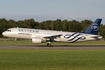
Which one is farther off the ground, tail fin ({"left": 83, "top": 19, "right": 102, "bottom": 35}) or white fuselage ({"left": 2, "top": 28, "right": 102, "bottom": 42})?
tail fin ({"left": 83, "top": 19, "right": 102, "bottom": 35})

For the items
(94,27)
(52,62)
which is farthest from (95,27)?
(52,62)

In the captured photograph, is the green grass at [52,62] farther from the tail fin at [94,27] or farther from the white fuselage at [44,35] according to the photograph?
the tail fin at [94,27]

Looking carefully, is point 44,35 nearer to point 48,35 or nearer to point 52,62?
point 48,35

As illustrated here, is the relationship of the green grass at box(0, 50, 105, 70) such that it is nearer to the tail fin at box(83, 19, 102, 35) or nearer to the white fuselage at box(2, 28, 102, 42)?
the white fuselage at box(2, 28, 102, 42)

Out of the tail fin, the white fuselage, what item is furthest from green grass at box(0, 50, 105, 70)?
the tail fin

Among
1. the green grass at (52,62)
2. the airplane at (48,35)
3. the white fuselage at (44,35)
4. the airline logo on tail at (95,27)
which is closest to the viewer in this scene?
the green grass at (52,62)

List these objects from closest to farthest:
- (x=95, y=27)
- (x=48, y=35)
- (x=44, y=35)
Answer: (x=44, y=35)
(x=48, y=35)
(x=95, y=27)

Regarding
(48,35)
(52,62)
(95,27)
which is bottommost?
(52,62)

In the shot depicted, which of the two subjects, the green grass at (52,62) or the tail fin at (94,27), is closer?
the green grass at (52,62)

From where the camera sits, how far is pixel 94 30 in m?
43.8

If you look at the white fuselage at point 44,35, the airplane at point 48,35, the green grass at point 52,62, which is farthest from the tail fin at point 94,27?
the green grass at point 52,62

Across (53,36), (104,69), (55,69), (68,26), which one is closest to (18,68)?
(55,69)

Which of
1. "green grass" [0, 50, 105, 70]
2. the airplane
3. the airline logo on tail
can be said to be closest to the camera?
"green grass" [0, 50, 105, 70]

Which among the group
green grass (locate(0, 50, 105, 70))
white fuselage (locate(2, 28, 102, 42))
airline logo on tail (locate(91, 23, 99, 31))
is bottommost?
green grass (locate(0, 50, 105, 70))
